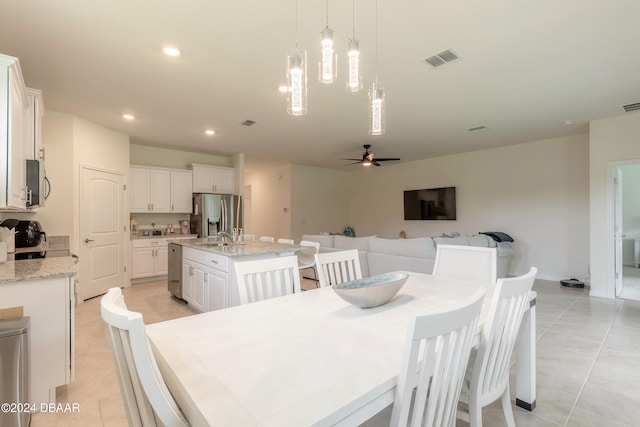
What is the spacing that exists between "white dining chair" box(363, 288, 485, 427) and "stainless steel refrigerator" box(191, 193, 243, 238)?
5.14 meters

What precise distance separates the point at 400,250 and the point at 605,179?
3243mm

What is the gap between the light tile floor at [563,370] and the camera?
6.07 feet

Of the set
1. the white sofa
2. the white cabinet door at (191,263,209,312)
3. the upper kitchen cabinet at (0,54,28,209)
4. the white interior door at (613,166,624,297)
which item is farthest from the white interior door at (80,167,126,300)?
the white interior door at (613,166,624,297)

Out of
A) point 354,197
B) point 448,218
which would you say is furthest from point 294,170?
point 448,218

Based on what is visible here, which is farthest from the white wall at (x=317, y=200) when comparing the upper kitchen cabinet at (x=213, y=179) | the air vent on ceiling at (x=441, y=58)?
the air vent on ceiling at (x=441, y=58)

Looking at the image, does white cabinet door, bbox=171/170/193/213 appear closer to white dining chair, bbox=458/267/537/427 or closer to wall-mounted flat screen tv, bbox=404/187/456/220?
wall-mounted flat screen tv, bbox=404/187/456/220

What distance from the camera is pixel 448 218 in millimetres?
6777

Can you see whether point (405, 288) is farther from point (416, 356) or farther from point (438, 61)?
point (438, 61)

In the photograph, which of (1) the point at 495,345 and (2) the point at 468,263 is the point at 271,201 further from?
(1) the point at 495,345

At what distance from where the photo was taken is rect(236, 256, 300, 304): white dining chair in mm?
1770

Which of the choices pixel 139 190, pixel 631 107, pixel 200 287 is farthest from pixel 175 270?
pixel 631 107

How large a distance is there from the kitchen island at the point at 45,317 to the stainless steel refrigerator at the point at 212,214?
3728 mm

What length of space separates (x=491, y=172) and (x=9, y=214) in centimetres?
802

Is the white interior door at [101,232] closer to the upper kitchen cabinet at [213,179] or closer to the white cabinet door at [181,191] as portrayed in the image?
the white cabinet door at [181,191]
